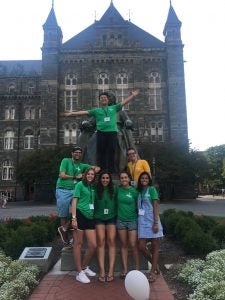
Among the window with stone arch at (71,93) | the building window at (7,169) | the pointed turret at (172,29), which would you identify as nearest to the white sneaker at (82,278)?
the window with stone arch at (71,93)

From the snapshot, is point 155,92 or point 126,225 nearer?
point 126,225

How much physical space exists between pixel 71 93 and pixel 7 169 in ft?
47.4

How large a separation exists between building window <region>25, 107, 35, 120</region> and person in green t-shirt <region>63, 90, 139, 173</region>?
44.3 m

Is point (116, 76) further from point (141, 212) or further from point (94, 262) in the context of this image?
point (141, 212)

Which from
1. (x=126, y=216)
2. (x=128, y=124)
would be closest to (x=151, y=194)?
(x=126, y=216)

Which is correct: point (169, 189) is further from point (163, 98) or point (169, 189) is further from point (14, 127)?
point (14, 127)

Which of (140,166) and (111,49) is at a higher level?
(111,49)

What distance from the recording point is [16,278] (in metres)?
6.22

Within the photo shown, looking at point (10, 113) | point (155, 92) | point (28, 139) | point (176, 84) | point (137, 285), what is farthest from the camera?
point (10, 113)

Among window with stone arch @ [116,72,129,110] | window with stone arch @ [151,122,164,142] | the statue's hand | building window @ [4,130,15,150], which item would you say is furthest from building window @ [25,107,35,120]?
the statue's hand

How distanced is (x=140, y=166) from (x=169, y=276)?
2.13 metres

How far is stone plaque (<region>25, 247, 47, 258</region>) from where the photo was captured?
742 cm

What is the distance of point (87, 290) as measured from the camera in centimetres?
573

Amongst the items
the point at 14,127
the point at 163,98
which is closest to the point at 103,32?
the point at 163,98
